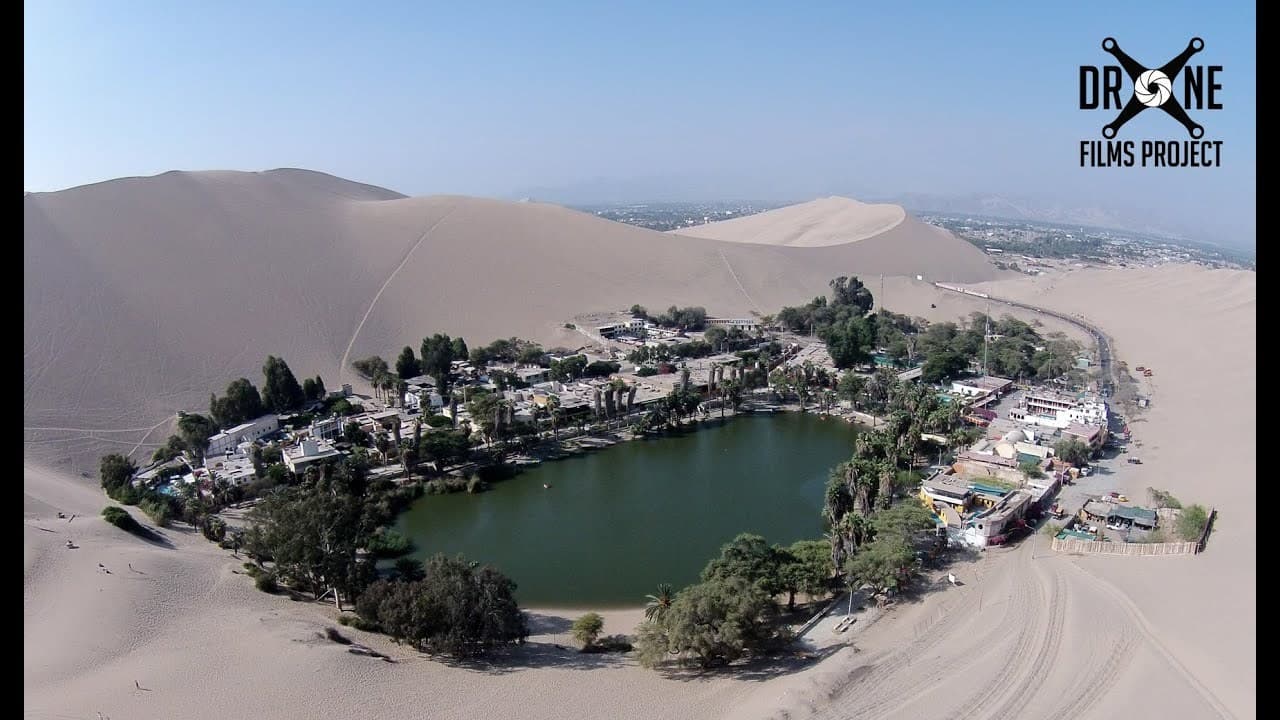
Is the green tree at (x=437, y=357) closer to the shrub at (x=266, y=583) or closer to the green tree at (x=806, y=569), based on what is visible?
the shrub at (x=266, y=583)

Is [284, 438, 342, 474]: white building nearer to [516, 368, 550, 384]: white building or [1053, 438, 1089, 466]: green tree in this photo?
[516, 368, 550, 384]: white building

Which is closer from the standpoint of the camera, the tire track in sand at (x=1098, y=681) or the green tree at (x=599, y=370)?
the tire track in sand at (x=1098, y=681)

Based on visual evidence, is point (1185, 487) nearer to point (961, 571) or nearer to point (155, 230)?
point (961, 571)

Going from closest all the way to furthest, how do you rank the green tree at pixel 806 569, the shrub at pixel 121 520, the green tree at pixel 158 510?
the green tree at pixel 806 569 → the shrub at pixel 121 520 → the green tree at pixel 158 510

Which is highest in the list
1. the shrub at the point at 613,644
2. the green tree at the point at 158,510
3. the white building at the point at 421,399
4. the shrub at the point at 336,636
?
the white building at the point at 421,399

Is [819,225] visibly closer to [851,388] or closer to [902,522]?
[851,388]

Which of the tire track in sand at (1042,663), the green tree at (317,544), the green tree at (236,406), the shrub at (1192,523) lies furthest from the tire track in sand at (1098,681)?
the green tree at (236,406)

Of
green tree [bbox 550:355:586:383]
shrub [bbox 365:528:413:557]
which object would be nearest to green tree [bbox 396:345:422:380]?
green tree [bbox 550:355:586:383]

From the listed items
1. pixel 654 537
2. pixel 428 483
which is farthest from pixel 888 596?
pixel 428 483
